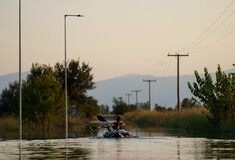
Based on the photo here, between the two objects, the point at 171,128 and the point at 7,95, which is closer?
the point at 171,128

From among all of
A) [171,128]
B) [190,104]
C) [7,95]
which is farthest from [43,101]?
[190,104]

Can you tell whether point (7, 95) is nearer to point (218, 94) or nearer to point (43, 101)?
point (43, 101)

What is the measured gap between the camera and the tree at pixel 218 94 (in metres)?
56.2

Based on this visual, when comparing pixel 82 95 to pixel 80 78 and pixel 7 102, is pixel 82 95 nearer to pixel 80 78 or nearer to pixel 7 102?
pixel 80 78

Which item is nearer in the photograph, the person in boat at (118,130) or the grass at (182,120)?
the person in boat at (118,130)

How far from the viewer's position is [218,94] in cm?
5728

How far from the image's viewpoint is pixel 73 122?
94250 millimetres

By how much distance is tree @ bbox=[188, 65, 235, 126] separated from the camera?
2213 inches

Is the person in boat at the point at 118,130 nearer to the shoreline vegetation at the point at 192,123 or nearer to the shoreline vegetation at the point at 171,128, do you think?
the shoreline vegetation at the point at 171,128

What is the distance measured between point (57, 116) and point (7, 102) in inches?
1461

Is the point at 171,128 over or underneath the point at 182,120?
underneath

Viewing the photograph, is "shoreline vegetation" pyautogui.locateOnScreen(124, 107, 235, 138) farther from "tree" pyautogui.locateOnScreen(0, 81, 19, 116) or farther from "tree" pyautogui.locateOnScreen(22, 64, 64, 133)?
"tree" pyautogui.locateOnScreen(0, 81, 19, 116)

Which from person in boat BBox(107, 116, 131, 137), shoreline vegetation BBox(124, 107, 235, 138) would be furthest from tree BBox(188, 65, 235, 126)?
person in boat BBox(107, 116, 131, 137)

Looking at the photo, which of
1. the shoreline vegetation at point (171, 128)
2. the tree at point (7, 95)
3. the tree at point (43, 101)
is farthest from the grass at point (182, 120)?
the tree at point (7, 95)
